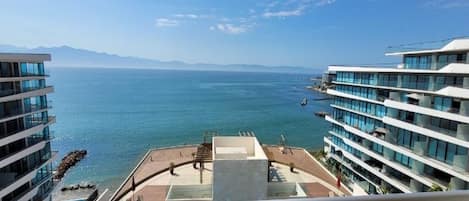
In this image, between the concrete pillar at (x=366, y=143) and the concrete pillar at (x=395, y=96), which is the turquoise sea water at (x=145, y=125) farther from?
the concrete pillar at (x=395, y=96)

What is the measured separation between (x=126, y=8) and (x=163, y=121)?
93.3 feet

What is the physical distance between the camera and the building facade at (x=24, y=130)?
9.09 m

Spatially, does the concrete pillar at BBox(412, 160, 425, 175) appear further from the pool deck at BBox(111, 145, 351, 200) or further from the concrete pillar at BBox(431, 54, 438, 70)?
the concrete pillar at BBox(431, 54, 438, 70)

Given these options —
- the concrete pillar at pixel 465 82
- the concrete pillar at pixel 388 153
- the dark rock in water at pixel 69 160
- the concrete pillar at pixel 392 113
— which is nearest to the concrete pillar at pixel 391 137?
the concrete pillar at pixel 388 153

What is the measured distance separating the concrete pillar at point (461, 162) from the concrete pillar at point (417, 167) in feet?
4.36

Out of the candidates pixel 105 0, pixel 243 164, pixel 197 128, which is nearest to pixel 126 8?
pixel 105 0

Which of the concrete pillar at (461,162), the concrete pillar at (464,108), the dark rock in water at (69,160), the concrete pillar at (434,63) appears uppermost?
the concrete pillar at (434,63)

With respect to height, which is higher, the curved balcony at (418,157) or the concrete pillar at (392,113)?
the concrete pillar at (392,113)

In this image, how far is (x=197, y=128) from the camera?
2956cm

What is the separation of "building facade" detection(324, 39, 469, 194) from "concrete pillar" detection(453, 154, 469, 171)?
0.03m

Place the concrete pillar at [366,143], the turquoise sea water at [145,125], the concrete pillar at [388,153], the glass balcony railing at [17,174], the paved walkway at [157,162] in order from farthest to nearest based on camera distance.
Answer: the turquoise sea water at [145,125]
the concrete pillar at [366,143]
the concrete pillar at [388,153]
the paved walkway at [157,162]
the glass balcony railing at [17,174]

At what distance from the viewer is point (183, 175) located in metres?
10.6

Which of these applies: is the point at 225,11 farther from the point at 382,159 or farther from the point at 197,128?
the point at 197,128

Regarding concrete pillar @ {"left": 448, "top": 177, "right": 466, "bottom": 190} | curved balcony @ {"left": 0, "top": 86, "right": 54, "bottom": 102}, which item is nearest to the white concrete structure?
concrete pillar @ {"left": 448, "top": 177, "right": 466, "bottom": 190}
